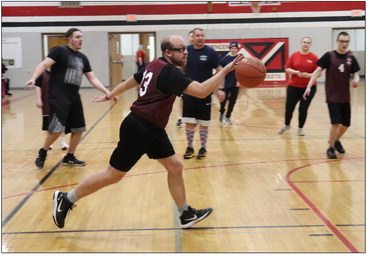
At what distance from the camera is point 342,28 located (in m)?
22.2

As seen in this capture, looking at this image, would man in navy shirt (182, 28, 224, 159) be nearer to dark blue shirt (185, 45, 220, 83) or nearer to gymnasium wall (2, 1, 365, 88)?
dark blue shirt (185, 45, 220, 83)

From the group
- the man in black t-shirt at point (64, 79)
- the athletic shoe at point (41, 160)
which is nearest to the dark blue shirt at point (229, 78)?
the man in black t-shirt at point (64, 79)

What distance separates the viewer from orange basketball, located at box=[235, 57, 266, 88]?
4293mm

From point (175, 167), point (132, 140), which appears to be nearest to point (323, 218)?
point (175, 167)

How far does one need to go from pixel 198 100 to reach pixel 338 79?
210cm

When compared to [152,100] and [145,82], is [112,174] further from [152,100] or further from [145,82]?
[145,82]

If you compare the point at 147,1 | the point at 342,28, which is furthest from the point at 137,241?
the point at 342,28

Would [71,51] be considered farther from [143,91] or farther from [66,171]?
[143,91]

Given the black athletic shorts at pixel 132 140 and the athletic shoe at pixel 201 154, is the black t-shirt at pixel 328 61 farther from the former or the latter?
the black athletic shorts at pixel 132 140

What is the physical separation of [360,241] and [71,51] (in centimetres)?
436

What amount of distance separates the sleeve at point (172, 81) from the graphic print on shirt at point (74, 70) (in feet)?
9.39

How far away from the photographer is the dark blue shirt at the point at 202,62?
7133 millimetres

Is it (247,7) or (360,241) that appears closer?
(360,241)

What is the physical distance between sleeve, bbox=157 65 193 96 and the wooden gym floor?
127 cm
